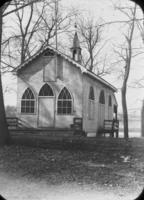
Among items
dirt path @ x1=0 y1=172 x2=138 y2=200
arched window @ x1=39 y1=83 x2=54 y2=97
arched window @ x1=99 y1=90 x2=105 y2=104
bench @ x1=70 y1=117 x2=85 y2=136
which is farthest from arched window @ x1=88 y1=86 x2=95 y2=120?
dirt path @ x1=0 y1=172 x2=138 y2=200

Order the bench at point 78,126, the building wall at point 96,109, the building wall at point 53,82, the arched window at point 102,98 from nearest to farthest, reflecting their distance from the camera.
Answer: the bench at point 78,126 < the building wall at point 53,82 < the building wall at point 96,109 < the arched window at point 102,98

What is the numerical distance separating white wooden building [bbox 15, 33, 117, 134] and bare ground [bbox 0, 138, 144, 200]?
9.17m

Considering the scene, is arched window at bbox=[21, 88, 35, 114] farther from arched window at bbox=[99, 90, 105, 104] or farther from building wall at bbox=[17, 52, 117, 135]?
arched window at bbox=[99, 90, 105, 104]

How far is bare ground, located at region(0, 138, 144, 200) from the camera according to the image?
20.8 ft

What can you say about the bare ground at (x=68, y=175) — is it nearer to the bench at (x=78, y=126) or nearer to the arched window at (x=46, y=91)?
the bench at (x=78, y=126)

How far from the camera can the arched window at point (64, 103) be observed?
789 inches

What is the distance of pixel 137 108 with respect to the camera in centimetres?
1970

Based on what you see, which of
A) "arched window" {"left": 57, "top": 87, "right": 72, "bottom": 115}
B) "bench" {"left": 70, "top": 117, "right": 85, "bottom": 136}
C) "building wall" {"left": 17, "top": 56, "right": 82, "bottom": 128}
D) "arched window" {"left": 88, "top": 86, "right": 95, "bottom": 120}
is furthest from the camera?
"arched window" {"left": 88, "top": 86, "right": 95, "bottom": 120}

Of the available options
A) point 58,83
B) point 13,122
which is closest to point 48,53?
point 58,83

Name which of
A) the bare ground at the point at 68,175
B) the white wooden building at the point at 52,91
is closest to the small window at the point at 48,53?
the white wooden building at the point at 52,91

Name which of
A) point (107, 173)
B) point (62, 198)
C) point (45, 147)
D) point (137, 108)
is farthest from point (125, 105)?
point (62, 198)

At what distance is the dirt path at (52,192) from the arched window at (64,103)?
12950 mm

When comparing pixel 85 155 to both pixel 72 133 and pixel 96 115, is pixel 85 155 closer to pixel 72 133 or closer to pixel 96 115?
pixel 72 133

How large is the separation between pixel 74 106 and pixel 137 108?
4128 millimetres
